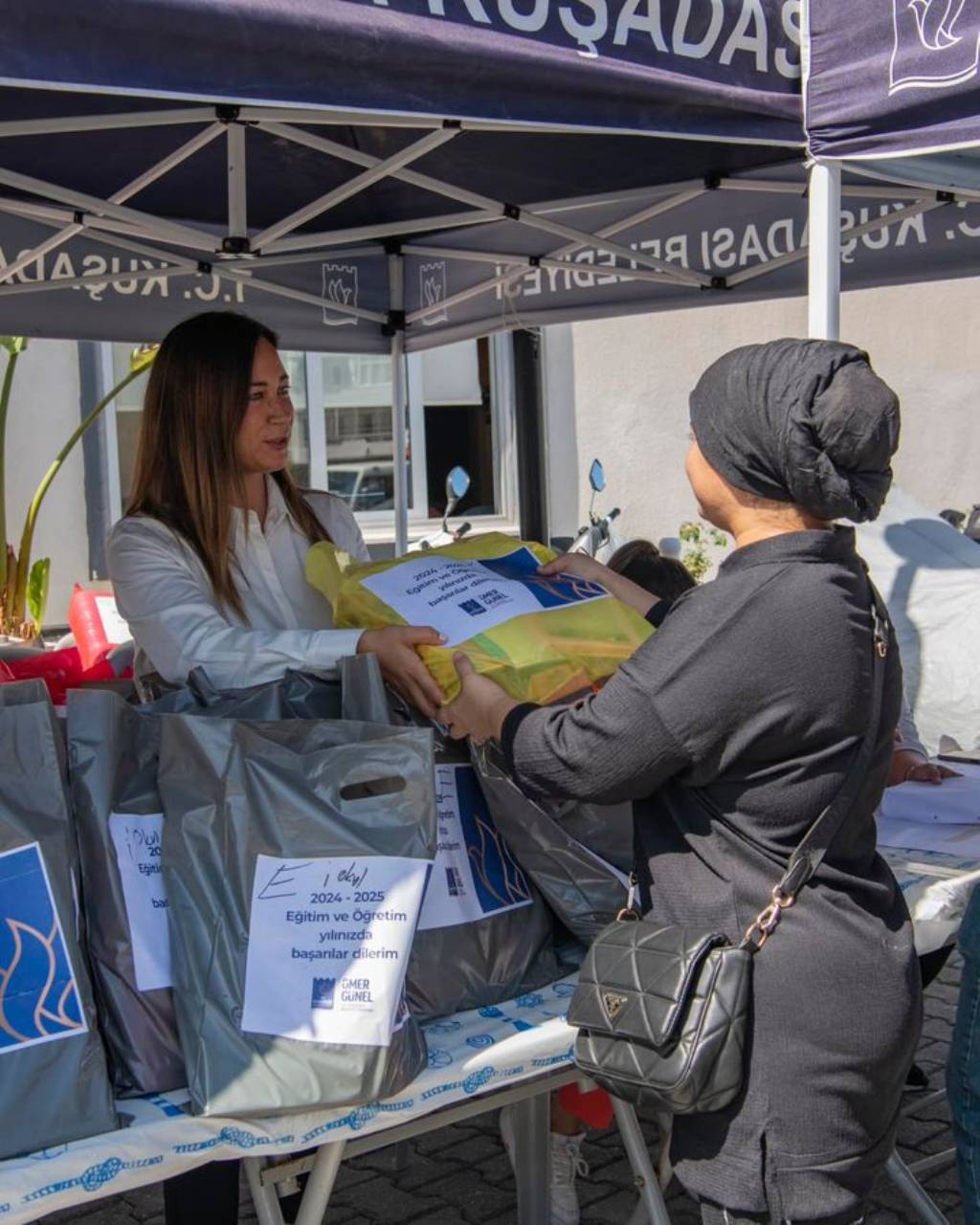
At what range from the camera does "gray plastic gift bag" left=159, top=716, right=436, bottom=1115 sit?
77.7 inches

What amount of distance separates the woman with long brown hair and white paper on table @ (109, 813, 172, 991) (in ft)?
1.88

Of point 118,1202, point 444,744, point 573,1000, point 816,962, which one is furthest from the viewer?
point 118,1202

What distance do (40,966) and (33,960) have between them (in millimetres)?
13

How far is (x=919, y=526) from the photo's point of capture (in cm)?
446

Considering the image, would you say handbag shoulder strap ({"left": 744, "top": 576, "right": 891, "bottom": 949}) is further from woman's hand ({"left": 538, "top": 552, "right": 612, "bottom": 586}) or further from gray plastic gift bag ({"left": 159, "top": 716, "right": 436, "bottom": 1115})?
woman's hand ({"left": 538, "top": 552, "right": 612, "bottom": 586})

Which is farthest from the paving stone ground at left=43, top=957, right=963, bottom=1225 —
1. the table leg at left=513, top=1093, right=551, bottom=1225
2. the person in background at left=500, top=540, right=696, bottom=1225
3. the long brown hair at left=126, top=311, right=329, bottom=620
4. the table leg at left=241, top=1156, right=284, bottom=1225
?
the long brown hair at left=126, top=311, right=329, bottom=620

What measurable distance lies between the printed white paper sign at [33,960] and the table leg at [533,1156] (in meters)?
1.18

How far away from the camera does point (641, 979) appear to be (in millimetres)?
1860

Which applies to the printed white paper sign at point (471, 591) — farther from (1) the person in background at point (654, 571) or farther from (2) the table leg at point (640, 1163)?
(2) the table leg at point (640, 1163)

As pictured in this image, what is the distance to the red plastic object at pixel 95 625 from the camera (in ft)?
15.5

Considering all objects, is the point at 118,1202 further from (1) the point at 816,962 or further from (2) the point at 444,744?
(1) the point at 816,962

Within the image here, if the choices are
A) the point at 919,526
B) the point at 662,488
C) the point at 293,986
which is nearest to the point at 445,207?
the point at 919,526

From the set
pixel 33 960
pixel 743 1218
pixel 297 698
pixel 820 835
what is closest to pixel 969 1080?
pixel 743 1218

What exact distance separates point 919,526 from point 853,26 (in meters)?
2.22
